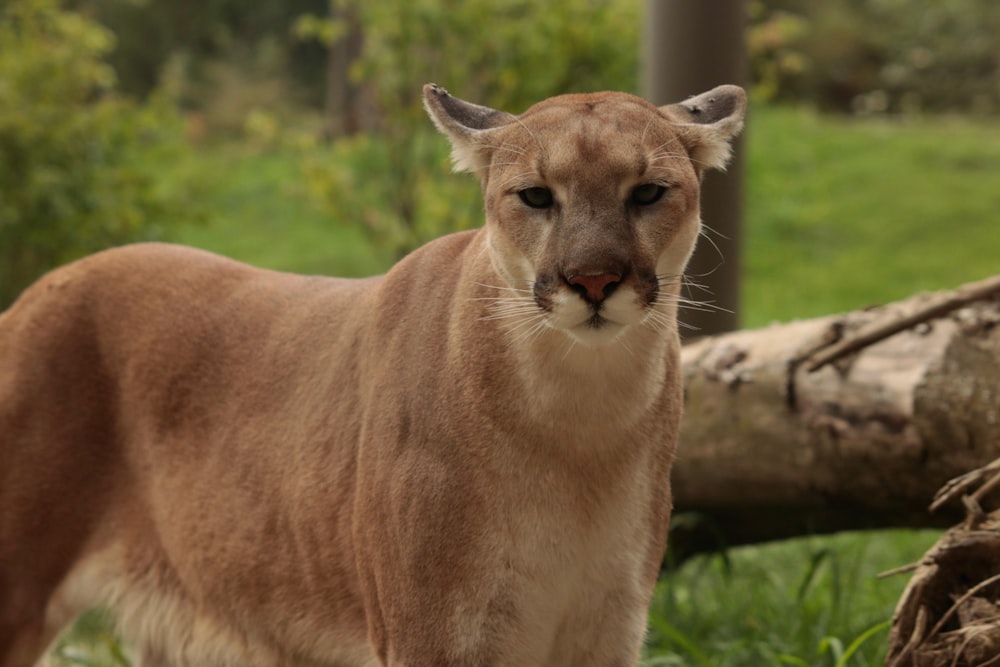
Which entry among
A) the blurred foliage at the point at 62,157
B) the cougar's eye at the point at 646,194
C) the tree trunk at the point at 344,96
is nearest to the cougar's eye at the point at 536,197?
the cougar's eye at the point at 646,194

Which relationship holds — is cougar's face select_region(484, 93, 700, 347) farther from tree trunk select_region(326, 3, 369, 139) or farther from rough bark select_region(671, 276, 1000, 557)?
tree trunk select_region(326, 3, 369, 139)

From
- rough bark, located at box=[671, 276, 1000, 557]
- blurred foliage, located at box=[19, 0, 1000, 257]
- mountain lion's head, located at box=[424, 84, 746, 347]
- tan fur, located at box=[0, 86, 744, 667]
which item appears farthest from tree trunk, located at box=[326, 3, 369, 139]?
mountain lion's head, located at box=[424, 84, 746, 347]

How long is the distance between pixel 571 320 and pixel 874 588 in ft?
9.62

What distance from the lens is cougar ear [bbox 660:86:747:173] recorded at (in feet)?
11.2

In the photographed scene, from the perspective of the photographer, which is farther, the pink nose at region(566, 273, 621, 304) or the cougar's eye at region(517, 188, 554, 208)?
the cougar's eye at region(517, 188, 554, 208)

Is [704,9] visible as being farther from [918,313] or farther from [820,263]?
[820,263]

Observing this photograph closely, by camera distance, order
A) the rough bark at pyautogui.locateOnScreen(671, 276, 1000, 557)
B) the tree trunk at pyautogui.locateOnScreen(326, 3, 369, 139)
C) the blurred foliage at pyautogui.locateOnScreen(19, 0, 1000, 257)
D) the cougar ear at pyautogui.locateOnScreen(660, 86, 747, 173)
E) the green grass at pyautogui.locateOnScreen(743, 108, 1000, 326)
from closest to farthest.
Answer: the cougar ear at pyautogui.locateOnScreen(660, 86, 747, 173) → the rough bark at pyautogui.locateOnScreen(671, 276, 1000, 557) → the green grass at pyautogui.locateOnScreen(743, 108, 1000, 326) → the blurred foliage at pyautogui.locateOnScreen(19, 0, 1000, 257) → the tree trunk at pyautogui.locateOnScreen(326, 3, 369, 139)

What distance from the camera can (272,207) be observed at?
51.8 ft

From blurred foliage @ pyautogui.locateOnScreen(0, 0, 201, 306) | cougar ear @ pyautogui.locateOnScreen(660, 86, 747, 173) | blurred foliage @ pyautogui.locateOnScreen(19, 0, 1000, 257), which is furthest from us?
blurred foliage @ pyautogui.locateOnScreen(19, 0, 1000, 257)

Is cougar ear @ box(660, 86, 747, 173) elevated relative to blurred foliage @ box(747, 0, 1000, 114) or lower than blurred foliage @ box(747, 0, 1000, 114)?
elevated

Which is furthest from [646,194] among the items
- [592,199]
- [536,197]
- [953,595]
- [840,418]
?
[840,418]

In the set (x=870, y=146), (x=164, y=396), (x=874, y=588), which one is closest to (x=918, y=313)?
(x=874, y=588)

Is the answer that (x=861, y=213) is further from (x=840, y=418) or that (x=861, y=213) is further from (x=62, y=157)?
(x=840, y=418)

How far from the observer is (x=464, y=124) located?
3.49 m
